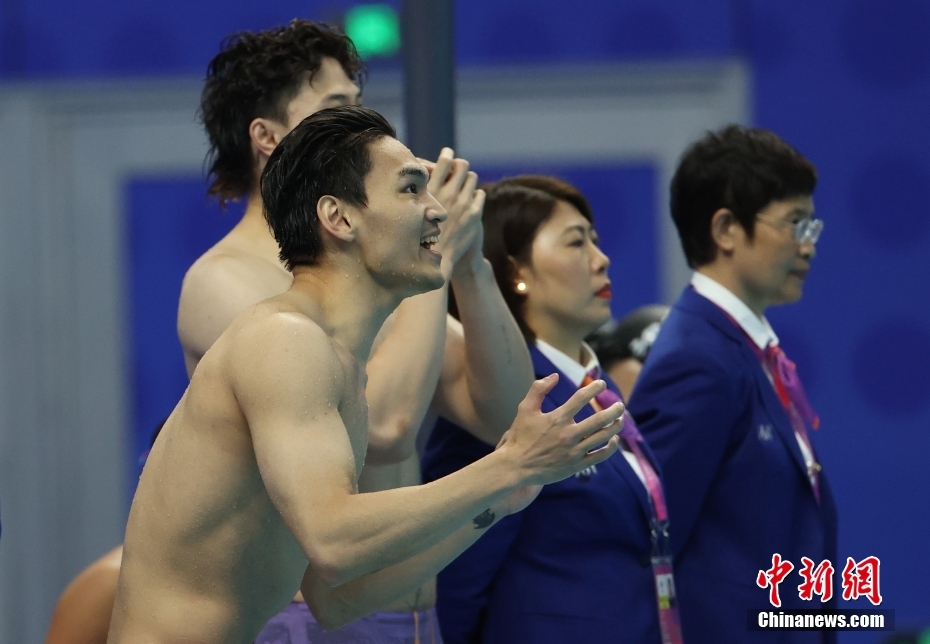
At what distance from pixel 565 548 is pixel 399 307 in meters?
0.61

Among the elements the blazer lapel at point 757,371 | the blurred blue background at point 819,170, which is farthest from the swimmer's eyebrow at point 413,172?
the blurred blue background at point 819,170

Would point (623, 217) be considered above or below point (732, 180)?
below

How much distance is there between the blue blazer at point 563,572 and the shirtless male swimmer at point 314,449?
582 mm

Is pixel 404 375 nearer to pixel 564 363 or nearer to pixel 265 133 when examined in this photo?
pixel 265 133

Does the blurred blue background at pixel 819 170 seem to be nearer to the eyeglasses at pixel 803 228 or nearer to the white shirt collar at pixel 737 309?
the eyeglasses at pixel 803 228

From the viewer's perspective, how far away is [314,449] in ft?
5.64

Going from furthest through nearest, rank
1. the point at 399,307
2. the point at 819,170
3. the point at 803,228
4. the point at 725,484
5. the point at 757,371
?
the point at 819,170 < the point at 803,228 < the point at 757,371 < the point at 725,484 < the point at 399,307

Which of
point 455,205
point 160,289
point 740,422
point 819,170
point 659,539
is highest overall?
point 455,205

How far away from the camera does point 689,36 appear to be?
5.60 meters

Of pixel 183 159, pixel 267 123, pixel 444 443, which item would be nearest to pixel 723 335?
pixel 444 443

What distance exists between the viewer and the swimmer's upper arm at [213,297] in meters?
2.24

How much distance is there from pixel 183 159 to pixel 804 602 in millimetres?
3624

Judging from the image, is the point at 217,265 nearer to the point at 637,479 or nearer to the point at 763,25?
the point at 637,479

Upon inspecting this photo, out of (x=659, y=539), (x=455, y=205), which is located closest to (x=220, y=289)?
(x=455, y=205)
